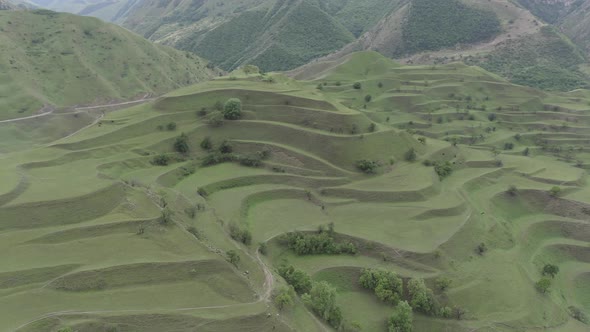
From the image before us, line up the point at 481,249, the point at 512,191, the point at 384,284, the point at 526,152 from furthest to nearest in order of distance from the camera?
the point at 526,152 → the point at 512,191 → the point at 481,249 → the point at 384,284

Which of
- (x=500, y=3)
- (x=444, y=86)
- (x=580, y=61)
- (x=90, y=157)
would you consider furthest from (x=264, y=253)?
(x=500, y=3)

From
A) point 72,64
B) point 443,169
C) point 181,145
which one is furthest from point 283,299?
point 72,64

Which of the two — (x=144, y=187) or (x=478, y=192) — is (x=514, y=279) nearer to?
(x=478, y=192)

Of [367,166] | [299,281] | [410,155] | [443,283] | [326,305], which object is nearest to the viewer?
[326,305]

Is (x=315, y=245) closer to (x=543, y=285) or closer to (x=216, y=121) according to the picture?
(x=543, y=285)

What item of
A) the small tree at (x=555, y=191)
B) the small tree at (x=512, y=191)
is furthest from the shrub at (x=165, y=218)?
the small tree at (x=555, y=191)

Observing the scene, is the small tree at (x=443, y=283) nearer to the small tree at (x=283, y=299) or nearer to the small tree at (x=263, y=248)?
the small tree at (x=283, y=299)
